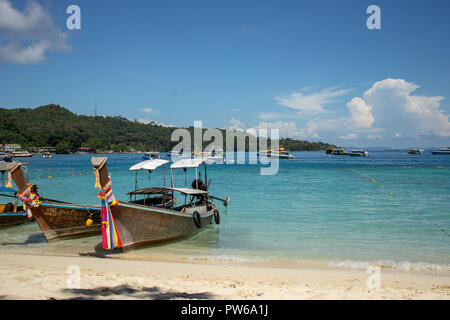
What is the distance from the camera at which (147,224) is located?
10.1 meters

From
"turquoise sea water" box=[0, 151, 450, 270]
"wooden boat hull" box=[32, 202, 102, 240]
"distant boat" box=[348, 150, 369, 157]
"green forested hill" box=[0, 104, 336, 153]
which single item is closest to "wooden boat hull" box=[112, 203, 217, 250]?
"turquoise sea water" box=[0, 151, 450, 270]

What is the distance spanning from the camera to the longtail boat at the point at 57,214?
34.4ft

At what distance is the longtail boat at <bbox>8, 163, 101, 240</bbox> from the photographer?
34.4ft

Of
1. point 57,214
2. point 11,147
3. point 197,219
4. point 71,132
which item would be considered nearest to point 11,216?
point 57,214

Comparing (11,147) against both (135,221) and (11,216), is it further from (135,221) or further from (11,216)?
(135,221)

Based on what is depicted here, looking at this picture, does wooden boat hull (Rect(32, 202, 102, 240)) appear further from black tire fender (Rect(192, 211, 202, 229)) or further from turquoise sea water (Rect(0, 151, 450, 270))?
black tire fender (Rect(192, 211, 202, 229))

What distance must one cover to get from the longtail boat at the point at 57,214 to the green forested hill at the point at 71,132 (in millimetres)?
140497

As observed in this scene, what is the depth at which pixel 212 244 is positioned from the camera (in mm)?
Result: 11422

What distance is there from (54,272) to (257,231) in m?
7.75

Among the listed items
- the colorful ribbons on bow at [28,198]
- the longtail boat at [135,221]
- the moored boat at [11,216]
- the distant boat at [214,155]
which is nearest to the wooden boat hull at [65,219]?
the colorful ribbons on bow at [28,198]

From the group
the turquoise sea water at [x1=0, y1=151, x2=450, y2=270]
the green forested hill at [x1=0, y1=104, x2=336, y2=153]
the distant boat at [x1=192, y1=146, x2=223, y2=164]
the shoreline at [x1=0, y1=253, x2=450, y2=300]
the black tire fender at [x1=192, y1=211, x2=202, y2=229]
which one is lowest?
the turquoise sea water at [x1=0, y1=151, x2=450, y2=270]

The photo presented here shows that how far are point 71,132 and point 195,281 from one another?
173m

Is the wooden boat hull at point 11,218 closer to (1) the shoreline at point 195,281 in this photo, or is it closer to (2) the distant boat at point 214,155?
(1) the shoreline at point 195,281
